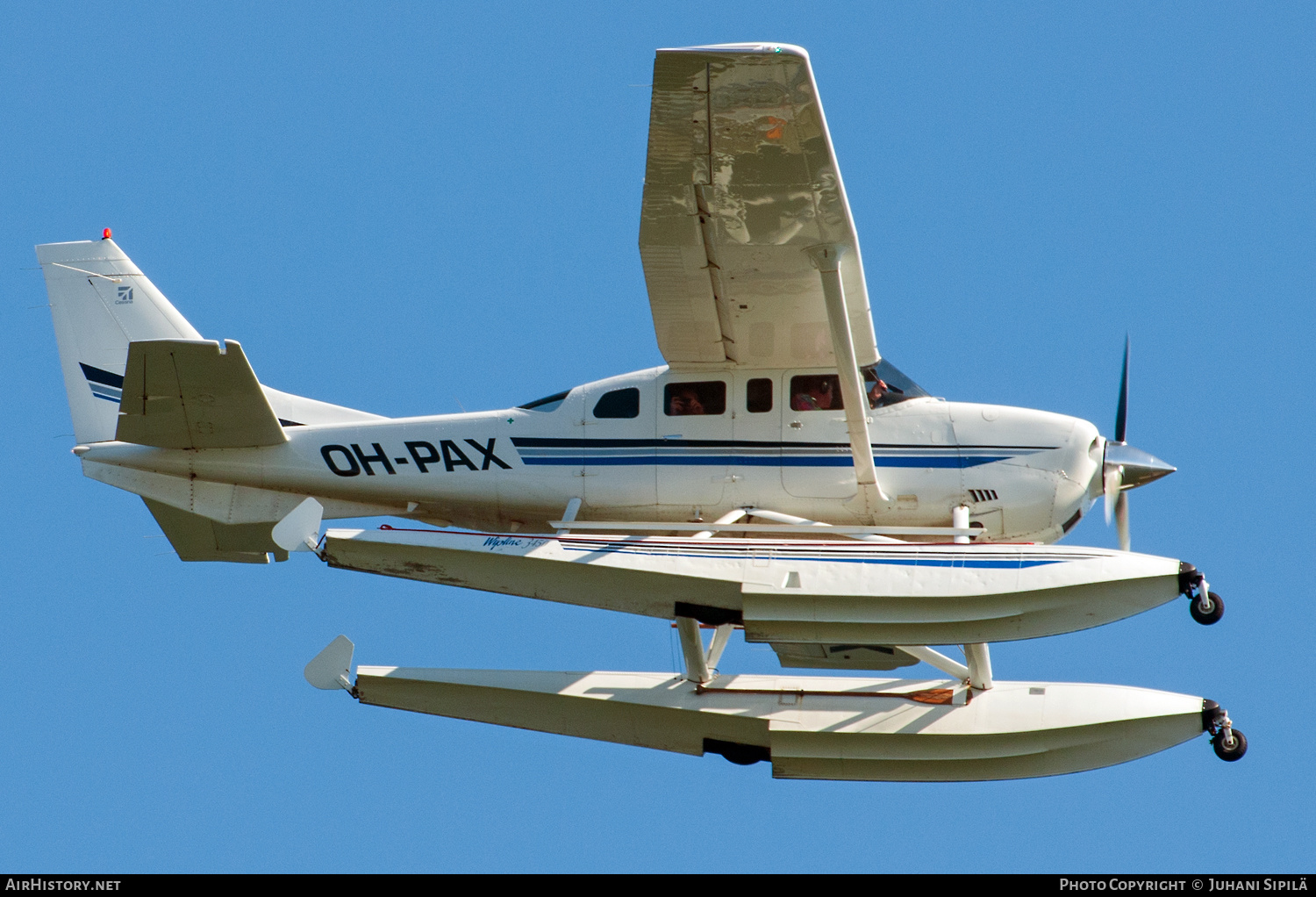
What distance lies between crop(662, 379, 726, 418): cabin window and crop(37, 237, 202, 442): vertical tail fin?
15.9 feet

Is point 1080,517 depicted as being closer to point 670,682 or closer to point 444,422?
point 670,682

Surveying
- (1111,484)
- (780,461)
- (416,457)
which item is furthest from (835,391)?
(416,457)

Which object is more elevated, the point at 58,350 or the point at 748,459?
the point at 58,350

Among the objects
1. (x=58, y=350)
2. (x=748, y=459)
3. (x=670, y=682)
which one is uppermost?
(x=58, y=350)

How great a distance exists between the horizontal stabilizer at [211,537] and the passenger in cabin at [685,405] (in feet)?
12.1

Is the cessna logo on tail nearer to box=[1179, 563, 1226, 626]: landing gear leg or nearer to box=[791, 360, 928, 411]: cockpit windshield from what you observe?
box=[791, 360, 928, 411]: cockpit windshield

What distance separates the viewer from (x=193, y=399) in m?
12.8

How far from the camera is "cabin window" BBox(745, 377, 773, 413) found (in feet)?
42.2

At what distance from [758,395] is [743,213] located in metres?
1.90

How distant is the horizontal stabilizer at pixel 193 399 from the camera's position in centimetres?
1238

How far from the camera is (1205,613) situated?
1099 cm

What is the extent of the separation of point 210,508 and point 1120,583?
25.0 ft

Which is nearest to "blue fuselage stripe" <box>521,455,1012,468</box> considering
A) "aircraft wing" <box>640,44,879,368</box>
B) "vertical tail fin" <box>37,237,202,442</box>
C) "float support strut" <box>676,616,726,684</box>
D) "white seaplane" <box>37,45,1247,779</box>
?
"white seaplane" <box>37,45,1247,779</box>

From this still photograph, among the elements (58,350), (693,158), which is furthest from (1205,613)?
(58,350)
